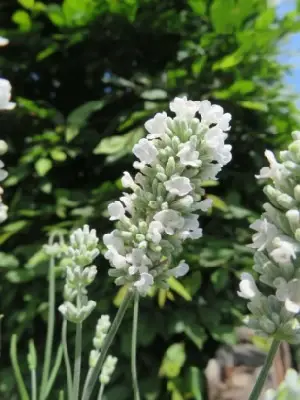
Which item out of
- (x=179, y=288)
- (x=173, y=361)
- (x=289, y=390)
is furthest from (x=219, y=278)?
(x=289, y=390)

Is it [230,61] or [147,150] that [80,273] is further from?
[230,61]

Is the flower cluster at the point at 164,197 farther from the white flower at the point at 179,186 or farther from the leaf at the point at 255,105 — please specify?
the leaf at the point at 255,105

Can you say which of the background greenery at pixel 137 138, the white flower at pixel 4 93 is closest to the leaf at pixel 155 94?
the background greenery at pixel 137 138

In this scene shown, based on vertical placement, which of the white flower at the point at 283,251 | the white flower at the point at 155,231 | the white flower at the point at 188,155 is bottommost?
the white flower at the point at 283,251

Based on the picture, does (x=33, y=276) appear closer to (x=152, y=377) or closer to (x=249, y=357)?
(x=152, y=377)

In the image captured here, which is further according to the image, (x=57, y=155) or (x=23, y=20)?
(x=23, y=20)

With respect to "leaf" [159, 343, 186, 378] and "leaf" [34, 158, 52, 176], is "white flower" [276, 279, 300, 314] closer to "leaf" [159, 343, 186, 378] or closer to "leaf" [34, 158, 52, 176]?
"leaf" [159, 343, 186, 378]
